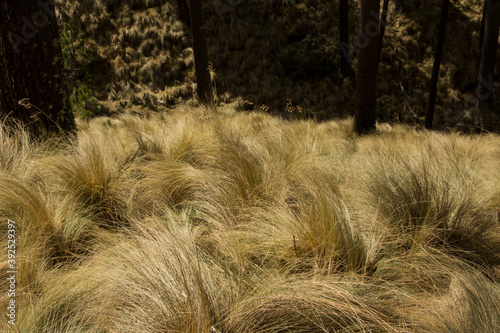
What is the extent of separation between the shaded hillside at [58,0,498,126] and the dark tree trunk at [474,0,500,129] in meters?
4.53

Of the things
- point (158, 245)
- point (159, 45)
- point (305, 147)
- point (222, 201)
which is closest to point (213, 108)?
point (305, 147)

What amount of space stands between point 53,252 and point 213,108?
3.38 m

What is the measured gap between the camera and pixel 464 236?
229cm

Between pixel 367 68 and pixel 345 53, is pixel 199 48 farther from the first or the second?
pixel 345 53

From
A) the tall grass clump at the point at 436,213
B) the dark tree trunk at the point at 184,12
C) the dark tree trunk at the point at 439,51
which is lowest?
the tall grass clump at the point at 436,213

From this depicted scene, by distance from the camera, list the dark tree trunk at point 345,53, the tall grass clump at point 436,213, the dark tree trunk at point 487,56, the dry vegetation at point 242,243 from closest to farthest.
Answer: the dry vegetation at point 242,243 → the tall grass clump at point 436,213 → the dark tree trunk at point 487,56 → the dark tree trunk at point 345,53

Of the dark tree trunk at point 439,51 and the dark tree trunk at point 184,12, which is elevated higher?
the dark tree trunk at point 184,12

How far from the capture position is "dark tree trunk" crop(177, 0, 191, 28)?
15.7 meters

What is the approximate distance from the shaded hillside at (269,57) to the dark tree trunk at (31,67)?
1028 centimetres

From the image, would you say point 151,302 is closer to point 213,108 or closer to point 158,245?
point 158,245

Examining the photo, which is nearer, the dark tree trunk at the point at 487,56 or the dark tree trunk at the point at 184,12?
the dark tree trunk at the point at 487,56

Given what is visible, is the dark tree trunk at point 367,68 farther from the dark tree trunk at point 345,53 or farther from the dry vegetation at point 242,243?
the dark tree trunk at point 345,53

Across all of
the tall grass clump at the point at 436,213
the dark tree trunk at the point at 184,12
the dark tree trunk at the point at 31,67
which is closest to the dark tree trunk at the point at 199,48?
the dark tree trunk at the point at 31,67

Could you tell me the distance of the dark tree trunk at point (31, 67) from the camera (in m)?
3.37
